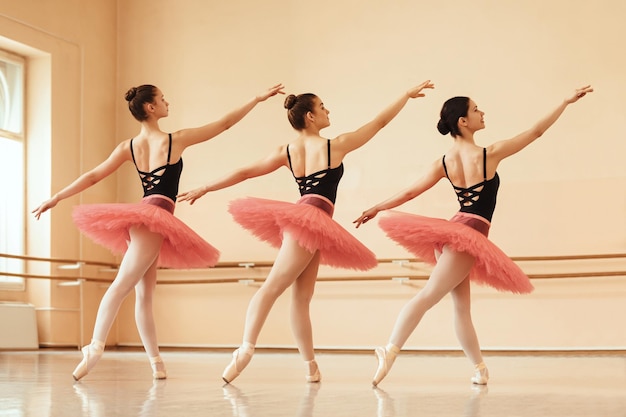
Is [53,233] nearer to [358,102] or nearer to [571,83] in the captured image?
[358,102]

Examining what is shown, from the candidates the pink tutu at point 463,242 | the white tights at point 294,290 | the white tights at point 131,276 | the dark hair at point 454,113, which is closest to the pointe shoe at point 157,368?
the white tights at point 131,276

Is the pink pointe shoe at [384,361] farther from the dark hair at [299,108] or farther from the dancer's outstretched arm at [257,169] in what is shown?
the dark hair at [299,108]

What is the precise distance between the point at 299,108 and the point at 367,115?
10.7 ft

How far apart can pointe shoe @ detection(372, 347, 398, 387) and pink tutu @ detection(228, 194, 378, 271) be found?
422 millimetres

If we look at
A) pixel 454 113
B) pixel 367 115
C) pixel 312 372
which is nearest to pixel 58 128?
pixel 367 115

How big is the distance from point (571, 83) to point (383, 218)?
327cm

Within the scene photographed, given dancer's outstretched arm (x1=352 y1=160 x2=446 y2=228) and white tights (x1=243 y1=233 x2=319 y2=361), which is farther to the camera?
dancer's outstretched arm (x1=352 y1=160 x2=446 y2=228)

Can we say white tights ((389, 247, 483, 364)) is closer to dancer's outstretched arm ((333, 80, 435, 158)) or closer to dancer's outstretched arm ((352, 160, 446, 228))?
dancer's outstretched arm ((352, 160, 446, 228))

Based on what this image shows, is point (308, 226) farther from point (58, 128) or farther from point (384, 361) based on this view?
point (58, 128)

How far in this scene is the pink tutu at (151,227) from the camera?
3.73m

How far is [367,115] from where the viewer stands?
7.06 m

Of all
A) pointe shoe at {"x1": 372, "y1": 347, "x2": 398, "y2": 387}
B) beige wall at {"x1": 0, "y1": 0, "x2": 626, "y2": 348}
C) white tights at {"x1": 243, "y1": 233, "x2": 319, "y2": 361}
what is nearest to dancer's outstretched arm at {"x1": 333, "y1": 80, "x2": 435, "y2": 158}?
white tights at {"x1": 243, "y1": 233, "x2": 319, "y2": 361}

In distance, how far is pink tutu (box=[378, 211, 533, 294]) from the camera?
3.50m

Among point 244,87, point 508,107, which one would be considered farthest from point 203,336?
point 508,107
